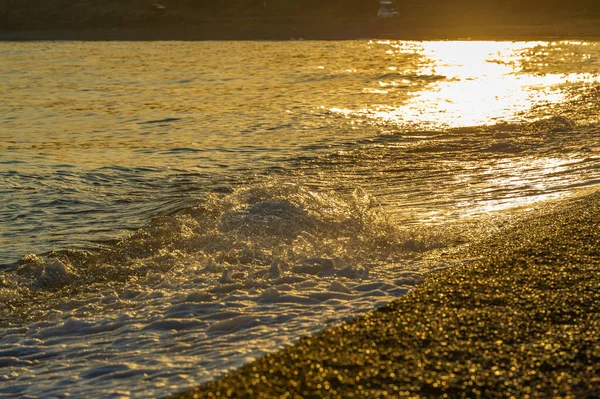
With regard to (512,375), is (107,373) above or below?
below

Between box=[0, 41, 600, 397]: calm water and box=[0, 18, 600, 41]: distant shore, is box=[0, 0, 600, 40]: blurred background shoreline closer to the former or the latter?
box=[0, 18, 600, 41]: distant shore

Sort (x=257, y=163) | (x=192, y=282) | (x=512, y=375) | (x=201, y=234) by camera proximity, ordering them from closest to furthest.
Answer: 1. (x=512, y=375)
2. (x=192, y=282)
3. (x=201, y=234)
4. (x=257, y=163)

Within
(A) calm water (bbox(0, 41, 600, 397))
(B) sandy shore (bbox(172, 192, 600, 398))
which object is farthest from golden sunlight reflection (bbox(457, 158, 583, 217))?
(B) sandy shore (bbox(172, 192, 600, 398))

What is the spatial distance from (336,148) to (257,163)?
175 cm

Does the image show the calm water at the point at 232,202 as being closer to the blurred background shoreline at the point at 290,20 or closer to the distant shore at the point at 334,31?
the distant shore at the point at 334,31

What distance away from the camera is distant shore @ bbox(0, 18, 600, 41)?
1832 inches

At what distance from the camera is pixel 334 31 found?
50.5 m

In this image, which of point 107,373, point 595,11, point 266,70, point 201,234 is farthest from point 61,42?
point 107,373

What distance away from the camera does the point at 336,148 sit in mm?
14414

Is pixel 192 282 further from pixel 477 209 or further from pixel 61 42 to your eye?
pixel 61 42

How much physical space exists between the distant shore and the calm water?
71.0 ft

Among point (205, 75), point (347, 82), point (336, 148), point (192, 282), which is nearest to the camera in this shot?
point (192, 282)

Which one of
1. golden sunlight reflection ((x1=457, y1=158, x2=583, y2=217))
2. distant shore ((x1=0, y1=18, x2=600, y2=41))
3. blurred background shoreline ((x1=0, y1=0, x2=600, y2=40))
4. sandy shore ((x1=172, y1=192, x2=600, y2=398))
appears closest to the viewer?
sandy shore ((x1=172, y1=192, x2=600, y2=398))

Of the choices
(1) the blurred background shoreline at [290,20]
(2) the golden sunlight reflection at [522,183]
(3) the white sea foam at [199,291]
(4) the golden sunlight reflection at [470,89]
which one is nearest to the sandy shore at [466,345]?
(3) the white sea foam at [199,291]
